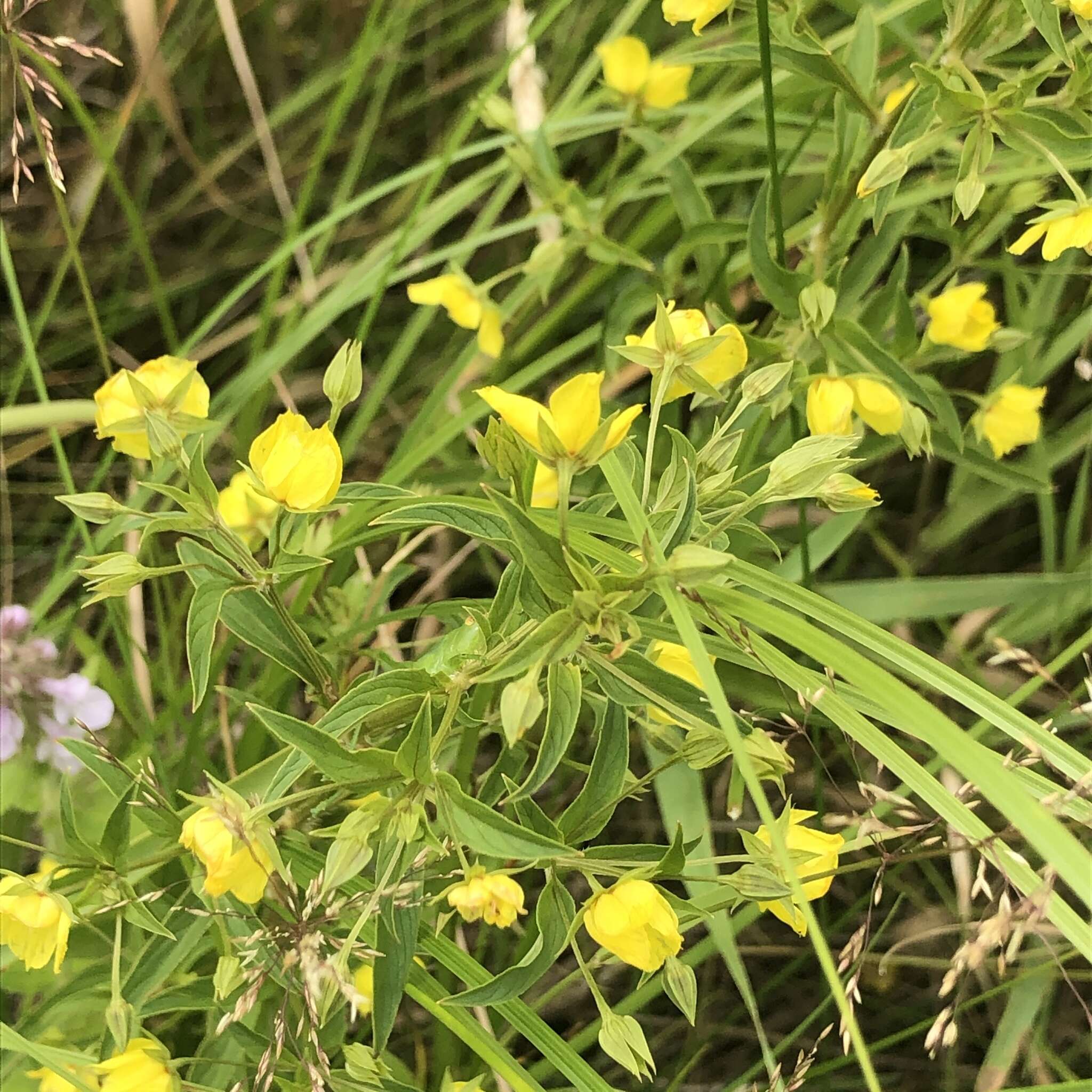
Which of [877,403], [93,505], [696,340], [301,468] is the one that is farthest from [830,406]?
[93,505]

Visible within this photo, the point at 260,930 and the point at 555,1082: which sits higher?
the point at 260,930

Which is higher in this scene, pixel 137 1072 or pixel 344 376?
pixel 344 376

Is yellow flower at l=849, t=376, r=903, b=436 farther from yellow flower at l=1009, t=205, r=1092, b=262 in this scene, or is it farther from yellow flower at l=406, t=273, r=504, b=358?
yellow flower at l=406, t=273, r=504, b=358

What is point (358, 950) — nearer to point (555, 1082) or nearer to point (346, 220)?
point (555, 1082)

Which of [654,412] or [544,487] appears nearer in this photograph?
[654,412]

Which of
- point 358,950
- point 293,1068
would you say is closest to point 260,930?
point 358,950

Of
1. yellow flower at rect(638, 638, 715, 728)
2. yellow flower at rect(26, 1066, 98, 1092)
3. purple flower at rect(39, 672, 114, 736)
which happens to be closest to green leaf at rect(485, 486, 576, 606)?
yellow flower at rect(638, 638, 715, 728)

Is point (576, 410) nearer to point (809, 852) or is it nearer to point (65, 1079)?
point (809, 852)

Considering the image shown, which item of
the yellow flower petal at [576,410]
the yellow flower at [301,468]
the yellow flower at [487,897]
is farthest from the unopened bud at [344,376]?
the yellow flower at [487,897]
